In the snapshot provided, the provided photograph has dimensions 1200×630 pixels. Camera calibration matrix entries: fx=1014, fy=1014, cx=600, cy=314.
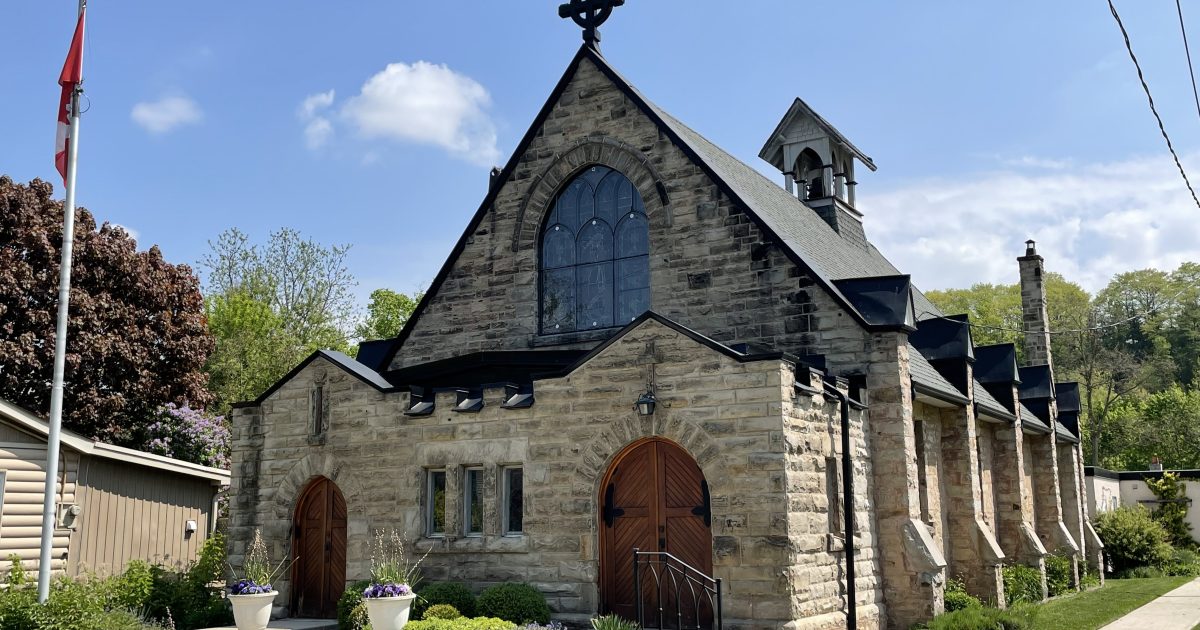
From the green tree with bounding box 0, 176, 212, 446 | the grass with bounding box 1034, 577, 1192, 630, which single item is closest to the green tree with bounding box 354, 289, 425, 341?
the green tree with bounding box 0, 176, 212, 446

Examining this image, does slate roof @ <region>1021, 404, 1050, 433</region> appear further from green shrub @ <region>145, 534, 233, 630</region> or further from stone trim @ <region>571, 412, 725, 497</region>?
green shrub @ <region>145, 534, 233, 630</region>

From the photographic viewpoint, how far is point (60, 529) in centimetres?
1806

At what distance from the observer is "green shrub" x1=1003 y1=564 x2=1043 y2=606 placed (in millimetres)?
19328

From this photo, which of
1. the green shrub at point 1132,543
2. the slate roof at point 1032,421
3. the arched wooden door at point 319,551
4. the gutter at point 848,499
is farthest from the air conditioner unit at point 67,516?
the green shrub at point 1132,543

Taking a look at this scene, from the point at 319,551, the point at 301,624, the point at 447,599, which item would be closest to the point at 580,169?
the point at 319,551

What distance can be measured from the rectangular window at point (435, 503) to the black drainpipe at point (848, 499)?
607 centimetres

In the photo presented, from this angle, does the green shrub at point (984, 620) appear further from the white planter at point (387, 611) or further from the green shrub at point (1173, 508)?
the green shrub at point (1173, 508)

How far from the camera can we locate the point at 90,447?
18.2 metres

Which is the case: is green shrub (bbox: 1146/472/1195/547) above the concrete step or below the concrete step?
above

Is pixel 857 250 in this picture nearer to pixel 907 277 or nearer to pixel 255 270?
pixel 907 277

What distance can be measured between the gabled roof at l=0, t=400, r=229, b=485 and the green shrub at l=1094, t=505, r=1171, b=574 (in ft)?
78.5

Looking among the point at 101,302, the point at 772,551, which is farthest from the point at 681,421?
the point at 101,302

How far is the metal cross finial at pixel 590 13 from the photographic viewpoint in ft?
65.8

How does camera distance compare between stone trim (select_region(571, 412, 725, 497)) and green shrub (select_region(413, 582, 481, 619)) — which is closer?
stone trim (select_region(571, 412, 725, 497))
